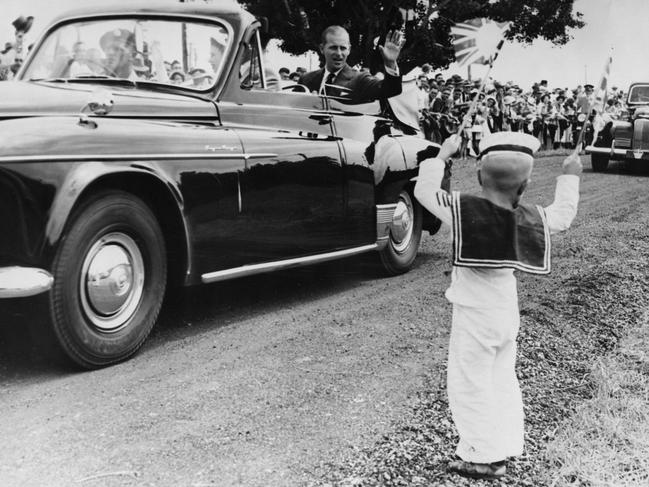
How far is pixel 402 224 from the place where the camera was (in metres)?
6.47

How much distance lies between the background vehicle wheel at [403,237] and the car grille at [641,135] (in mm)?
10479

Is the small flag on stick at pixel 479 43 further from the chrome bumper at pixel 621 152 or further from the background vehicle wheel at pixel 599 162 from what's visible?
the background vehicle wheel at pixel 599 162

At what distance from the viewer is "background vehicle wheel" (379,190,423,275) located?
6277 mm

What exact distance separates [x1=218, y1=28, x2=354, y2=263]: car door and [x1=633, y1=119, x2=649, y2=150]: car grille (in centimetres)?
1177

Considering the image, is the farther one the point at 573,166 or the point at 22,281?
the point at 22,281

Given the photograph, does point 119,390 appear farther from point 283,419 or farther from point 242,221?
point 242,221

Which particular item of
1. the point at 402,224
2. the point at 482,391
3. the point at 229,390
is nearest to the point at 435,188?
the point at 482,391

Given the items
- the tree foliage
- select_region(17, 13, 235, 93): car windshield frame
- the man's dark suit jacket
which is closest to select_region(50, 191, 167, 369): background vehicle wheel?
select_region(17, 13, 235, 93): car windshield frame

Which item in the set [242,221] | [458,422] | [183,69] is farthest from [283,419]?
[183,69]

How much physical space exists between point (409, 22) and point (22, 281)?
73.2 feet

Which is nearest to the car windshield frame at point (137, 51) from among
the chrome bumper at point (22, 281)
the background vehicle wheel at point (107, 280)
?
the background vehicle wheel at point (107, 280)

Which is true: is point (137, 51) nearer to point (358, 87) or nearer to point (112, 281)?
point (112, 281)

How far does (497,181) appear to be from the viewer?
280 cm

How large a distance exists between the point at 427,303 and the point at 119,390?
233cm
